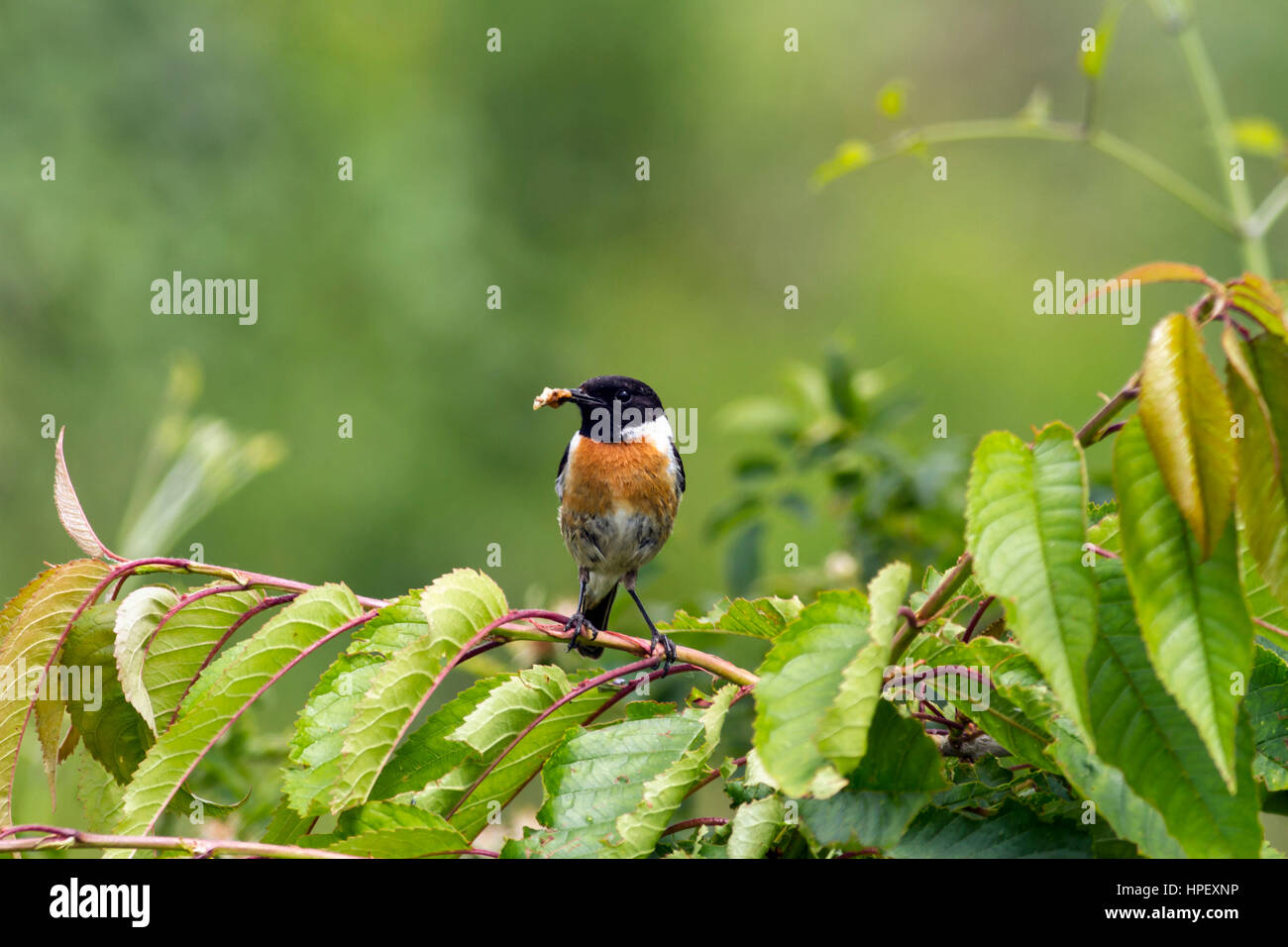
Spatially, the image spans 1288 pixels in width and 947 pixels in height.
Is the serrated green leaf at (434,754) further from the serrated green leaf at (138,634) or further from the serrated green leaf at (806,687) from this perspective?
the serrated green leaf at (806,687)

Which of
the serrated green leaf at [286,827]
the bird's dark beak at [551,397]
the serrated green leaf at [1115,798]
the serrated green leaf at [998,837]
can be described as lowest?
the serrated green leaf at [286,827]

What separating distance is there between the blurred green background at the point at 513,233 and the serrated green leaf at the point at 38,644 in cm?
702

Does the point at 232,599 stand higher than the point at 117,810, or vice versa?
the point at 232,599

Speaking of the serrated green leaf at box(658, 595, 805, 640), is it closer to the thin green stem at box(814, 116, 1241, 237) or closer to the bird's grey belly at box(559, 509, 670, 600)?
the thin green stem at box(814, 116, 1241, 237)

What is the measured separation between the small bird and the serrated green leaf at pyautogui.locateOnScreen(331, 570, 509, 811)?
1.62 m

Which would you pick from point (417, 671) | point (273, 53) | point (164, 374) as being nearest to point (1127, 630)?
point (417, 671)

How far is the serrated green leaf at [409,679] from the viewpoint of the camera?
A: 129 cm

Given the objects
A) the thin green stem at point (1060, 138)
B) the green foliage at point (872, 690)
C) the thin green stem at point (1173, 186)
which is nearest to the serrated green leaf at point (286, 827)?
the green foliage at point (872, 690)

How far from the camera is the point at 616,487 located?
3082 mm

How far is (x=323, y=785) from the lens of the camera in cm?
132

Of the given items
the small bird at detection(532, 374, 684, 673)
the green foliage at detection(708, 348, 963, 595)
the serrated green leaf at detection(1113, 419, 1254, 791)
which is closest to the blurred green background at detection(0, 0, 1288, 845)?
the green foliage at detection(708, 348, 963, 595)

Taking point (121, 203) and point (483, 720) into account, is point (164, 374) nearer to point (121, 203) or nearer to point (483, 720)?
point (121, 203)

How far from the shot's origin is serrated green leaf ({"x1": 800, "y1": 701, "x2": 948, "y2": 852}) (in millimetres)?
1126

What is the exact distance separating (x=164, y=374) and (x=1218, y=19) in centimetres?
903
